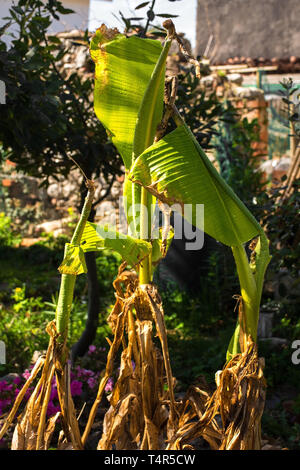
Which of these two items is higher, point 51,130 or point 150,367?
point 51,130

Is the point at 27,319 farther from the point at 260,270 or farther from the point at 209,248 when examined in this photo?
the point at 260,270

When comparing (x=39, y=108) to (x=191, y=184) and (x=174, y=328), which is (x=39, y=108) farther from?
(x=174, y=328)

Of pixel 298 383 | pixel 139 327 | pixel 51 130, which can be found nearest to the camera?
pixel 139 327

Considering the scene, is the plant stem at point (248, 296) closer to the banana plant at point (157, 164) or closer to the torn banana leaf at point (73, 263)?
the banana plant at point (157, 164)

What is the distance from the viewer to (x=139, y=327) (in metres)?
1.63

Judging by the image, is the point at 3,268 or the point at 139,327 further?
the point at 3,268

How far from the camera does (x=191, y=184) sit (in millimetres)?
1521

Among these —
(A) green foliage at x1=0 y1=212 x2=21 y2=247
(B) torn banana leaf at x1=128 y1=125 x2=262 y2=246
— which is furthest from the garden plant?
(A) green foliage at x1=0 y1=212 x2=21 y2=247

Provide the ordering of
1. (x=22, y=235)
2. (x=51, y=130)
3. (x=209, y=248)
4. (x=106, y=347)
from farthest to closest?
(x=22, y=235) → (x=209, y=248) → (x=106, y=347) → (x=51, y=130)

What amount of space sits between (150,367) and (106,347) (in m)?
1.97

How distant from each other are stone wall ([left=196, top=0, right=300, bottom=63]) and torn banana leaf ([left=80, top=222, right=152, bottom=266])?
431 inches

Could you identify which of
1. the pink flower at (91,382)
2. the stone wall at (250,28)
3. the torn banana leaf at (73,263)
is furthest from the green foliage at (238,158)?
the stone wall at (250,28)

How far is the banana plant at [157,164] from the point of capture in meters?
1.52
